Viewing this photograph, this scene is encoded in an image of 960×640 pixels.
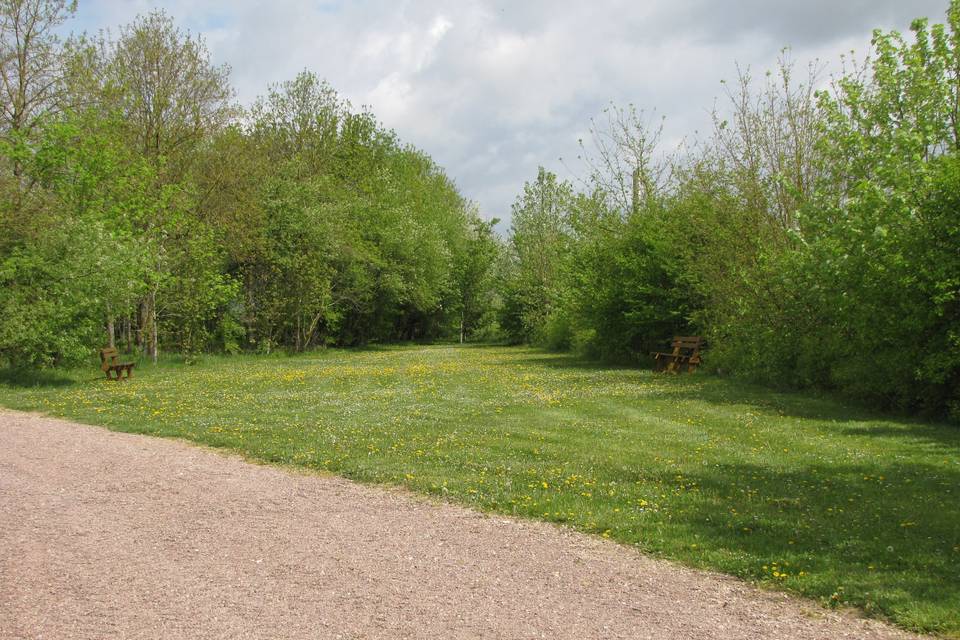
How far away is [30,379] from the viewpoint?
1884 cm

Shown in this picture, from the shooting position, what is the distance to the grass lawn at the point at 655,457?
5855 millimetres

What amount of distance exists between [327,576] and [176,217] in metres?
22.8

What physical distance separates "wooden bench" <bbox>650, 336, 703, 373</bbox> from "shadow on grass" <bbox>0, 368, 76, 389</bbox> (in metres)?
17.1

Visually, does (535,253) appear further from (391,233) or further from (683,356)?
(683,356)

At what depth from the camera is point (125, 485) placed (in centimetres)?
805

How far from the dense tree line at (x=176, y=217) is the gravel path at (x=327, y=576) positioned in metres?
13.0

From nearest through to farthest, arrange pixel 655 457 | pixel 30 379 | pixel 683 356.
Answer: pixel 655 457 → pixel 30 379 → pixel 683 356

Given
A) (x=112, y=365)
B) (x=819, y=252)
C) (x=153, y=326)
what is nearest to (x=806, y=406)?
(x=819, y=252)

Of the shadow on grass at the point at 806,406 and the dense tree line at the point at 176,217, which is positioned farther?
the dense tree line at the point at 176,217

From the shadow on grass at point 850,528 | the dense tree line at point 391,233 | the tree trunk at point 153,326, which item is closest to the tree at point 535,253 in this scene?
the dense tree line at point 391,233

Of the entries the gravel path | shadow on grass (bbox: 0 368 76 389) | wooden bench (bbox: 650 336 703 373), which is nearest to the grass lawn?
shadow on grass (bbox: 0 368 76 389)

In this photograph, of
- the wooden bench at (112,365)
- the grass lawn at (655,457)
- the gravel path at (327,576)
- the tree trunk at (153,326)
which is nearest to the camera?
the gravel path at (327,576)

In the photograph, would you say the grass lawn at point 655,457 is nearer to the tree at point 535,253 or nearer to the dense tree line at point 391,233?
the dense tree line at point 391,233

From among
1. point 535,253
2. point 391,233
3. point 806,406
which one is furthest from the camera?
point 535,253
